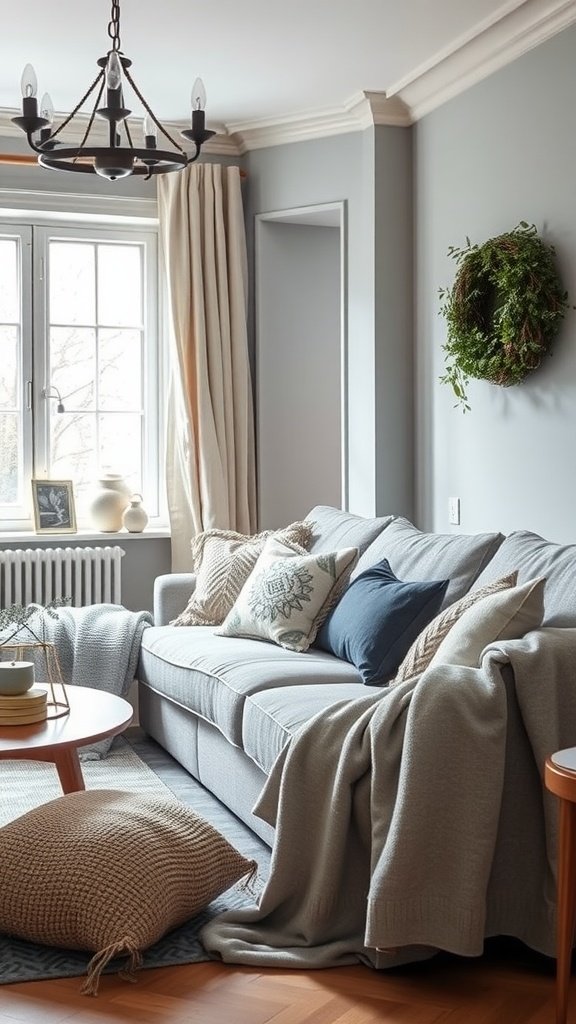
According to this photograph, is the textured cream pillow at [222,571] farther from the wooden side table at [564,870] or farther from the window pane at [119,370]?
the wooden side table at [564,870]

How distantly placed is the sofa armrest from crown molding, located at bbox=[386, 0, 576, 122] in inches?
87.0

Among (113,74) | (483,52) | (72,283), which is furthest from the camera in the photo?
(72,283)

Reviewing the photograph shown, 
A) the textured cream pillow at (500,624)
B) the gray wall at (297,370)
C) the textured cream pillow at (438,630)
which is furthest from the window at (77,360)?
the textured cream pillow at (500,624)

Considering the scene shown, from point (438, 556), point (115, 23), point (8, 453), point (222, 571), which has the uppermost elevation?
point (115, 23)

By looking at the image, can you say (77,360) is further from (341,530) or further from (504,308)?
(504,308)

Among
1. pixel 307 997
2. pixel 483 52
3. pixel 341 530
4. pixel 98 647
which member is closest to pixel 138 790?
pixel 98 647

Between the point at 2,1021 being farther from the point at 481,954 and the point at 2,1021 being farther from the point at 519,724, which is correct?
the point at 519,724

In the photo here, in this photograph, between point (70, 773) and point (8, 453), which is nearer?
point (70, 773)

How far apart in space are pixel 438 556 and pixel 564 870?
1.56 m

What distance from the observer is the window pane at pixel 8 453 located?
17.9ft

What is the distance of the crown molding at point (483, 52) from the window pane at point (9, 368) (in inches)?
81.1

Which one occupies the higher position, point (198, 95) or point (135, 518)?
point (198, 95)

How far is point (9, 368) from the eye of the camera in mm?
5469

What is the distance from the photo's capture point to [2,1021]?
90.2 inches
